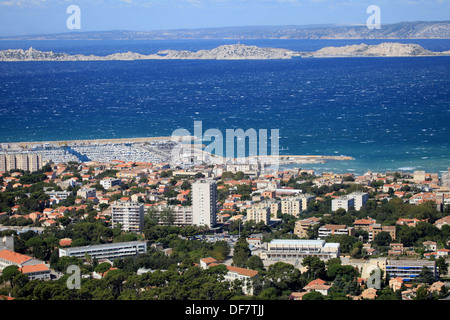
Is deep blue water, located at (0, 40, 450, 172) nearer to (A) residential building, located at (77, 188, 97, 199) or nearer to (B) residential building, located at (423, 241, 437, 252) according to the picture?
(A) residential building, located at (77, 188, 97, 199)

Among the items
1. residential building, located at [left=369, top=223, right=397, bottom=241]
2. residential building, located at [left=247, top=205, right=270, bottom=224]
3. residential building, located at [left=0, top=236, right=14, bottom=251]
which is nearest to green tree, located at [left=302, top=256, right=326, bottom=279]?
residential building, located at [left=369, top=223, right=397, bottom=241]

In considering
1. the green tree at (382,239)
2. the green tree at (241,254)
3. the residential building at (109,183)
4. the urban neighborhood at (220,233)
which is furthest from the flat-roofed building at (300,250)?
the residential building at (109,183)

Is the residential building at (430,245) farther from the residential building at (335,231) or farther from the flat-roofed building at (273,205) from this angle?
the flat-roofed building at (273,205)

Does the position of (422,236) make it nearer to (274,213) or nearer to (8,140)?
(274,213)

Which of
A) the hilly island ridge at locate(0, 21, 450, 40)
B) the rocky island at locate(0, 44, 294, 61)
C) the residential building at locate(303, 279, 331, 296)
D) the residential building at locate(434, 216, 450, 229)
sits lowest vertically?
the residential building at locate(434, 216, 450, 229)

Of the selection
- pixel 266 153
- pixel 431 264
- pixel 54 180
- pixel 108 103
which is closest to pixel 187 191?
pixel 54 180

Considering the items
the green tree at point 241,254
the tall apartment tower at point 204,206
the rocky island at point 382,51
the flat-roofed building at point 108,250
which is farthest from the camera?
the rocky island at point 382,51
